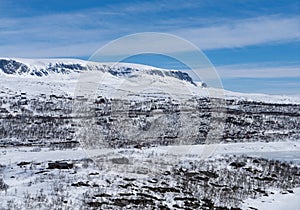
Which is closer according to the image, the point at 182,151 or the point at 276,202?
the point at 276,202

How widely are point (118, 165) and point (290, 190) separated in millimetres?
9535

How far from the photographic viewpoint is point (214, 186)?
21.0 meters

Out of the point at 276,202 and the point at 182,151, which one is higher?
the point at 182,151

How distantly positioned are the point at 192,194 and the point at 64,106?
7706 centimetres

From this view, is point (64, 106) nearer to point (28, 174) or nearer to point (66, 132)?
point (66, 132)

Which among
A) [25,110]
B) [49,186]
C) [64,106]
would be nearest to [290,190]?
[49,186]

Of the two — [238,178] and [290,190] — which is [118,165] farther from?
[290,190]

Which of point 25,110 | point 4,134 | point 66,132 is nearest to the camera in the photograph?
point 4,134

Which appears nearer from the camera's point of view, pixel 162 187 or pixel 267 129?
pixel 162 187

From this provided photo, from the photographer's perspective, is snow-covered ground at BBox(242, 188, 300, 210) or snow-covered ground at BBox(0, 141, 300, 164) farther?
snow-covered ground at BBox(0, 141, 300, 164)

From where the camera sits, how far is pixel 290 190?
2164 centimetres

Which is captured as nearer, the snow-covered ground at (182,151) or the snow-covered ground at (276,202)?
the snow-covered ground at (276,202)

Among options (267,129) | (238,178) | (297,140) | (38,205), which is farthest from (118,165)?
(267,129)

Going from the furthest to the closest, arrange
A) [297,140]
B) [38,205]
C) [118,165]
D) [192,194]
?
[297,140] < [118,165] < [192,194] < [38,205]
